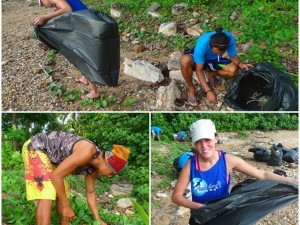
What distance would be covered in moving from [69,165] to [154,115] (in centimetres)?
207

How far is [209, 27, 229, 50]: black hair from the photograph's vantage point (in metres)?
3.61

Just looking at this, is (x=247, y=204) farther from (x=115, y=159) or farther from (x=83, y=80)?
(x=83, y=80)

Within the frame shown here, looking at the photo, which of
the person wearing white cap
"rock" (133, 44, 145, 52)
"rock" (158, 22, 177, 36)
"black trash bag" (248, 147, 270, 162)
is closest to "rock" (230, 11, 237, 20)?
"rock" (158, 22, 177, 36)

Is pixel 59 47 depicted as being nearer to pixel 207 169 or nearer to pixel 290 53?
pixel 207 169

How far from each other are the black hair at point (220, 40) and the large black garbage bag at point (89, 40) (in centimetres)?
83

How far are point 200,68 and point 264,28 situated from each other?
1468mm

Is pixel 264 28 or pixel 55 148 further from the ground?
pixel 264 28

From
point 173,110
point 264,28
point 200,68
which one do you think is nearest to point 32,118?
point 173,110

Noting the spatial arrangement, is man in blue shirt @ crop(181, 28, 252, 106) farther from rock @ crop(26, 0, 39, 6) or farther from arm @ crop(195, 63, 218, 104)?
rock @ crop(26, 0, 39, 6)

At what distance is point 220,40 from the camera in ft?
11.8

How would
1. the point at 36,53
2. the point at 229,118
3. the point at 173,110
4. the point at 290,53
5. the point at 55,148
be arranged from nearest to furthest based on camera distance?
the point at 55,148 < the point at 173,110 < the point at 290,53 < the point at 229,118 < the point at 36,53

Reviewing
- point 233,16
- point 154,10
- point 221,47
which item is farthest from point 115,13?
point 221,47

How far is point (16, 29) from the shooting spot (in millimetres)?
6156

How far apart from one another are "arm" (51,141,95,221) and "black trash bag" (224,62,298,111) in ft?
4.97
